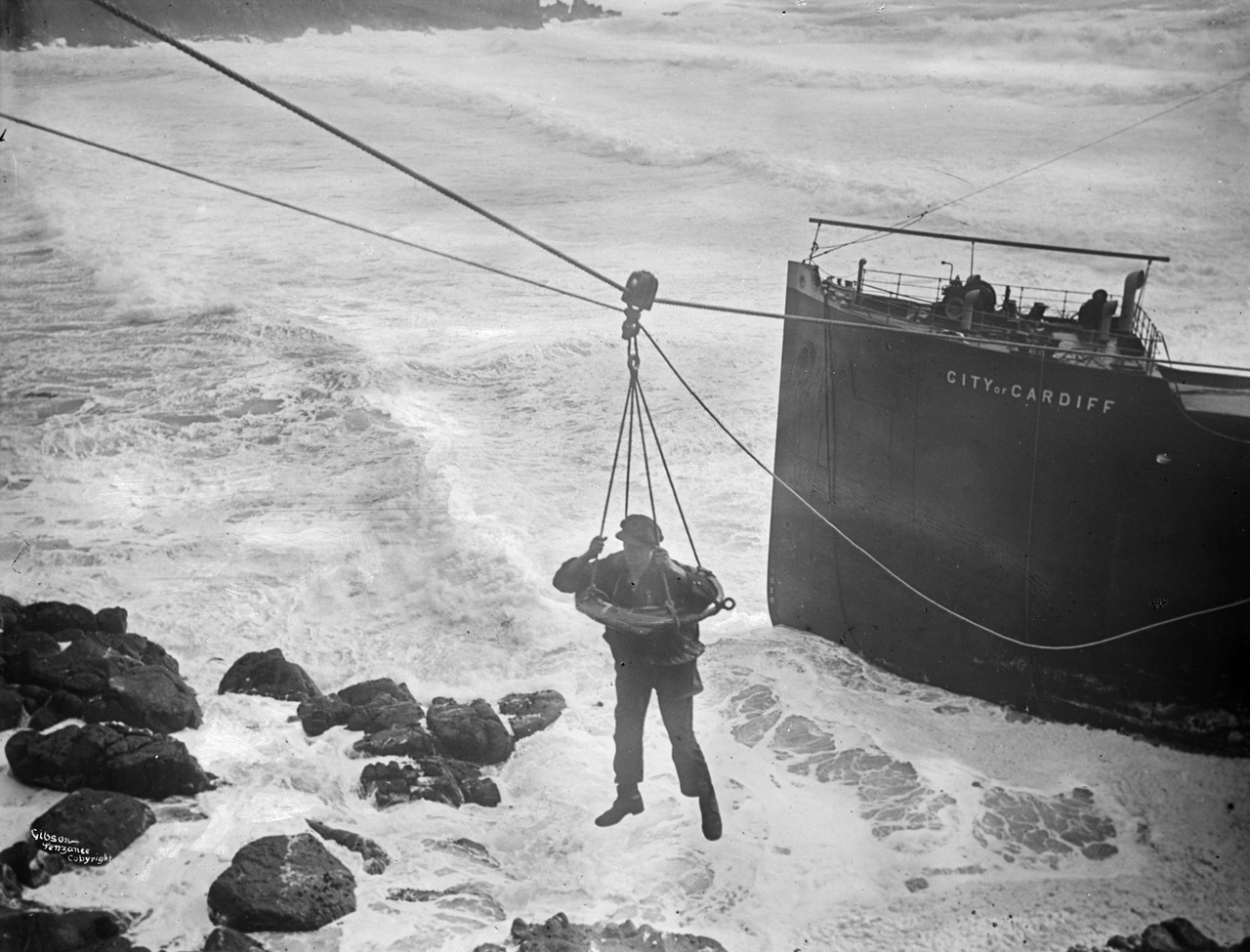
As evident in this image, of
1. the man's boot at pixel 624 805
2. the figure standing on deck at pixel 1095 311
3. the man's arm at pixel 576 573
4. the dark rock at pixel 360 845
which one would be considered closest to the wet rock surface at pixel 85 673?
the dark rock at pixel 360 845

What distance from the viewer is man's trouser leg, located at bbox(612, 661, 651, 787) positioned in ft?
15.9

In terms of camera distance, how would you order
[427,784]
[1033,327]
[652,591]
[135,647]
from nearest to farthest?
[652,591] → [427,784] → [135,647] → [1033,327]

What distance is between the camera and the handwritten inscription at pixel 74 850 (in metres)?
5.00

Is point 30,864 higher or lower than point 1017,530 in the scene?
lower

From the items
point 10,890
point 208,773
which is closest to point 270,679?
point 208,773

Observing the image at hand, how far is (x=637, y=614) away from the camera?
4.49 m

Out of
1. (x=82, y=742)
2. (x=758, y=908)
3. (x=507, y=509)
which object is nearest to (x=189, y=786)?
(x=82, y=742)

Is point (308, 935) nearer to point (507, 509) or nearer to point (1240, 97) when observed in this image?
point (507, 509)

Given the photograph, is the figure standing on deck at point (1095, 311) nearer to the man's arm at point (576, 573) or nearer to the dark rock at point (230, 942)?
the man's arm at point (576, 573)

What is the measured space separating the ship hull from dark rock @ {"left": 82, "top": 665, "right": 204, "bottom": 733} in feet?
13.5

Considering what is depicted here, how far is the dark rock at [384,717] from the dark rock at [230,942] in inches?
54.7

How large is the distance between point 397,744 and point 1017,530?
158 inches

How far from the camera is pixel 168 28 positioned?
9312 mm

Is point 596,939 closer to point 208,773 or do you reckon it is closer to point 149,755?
point 208,773
